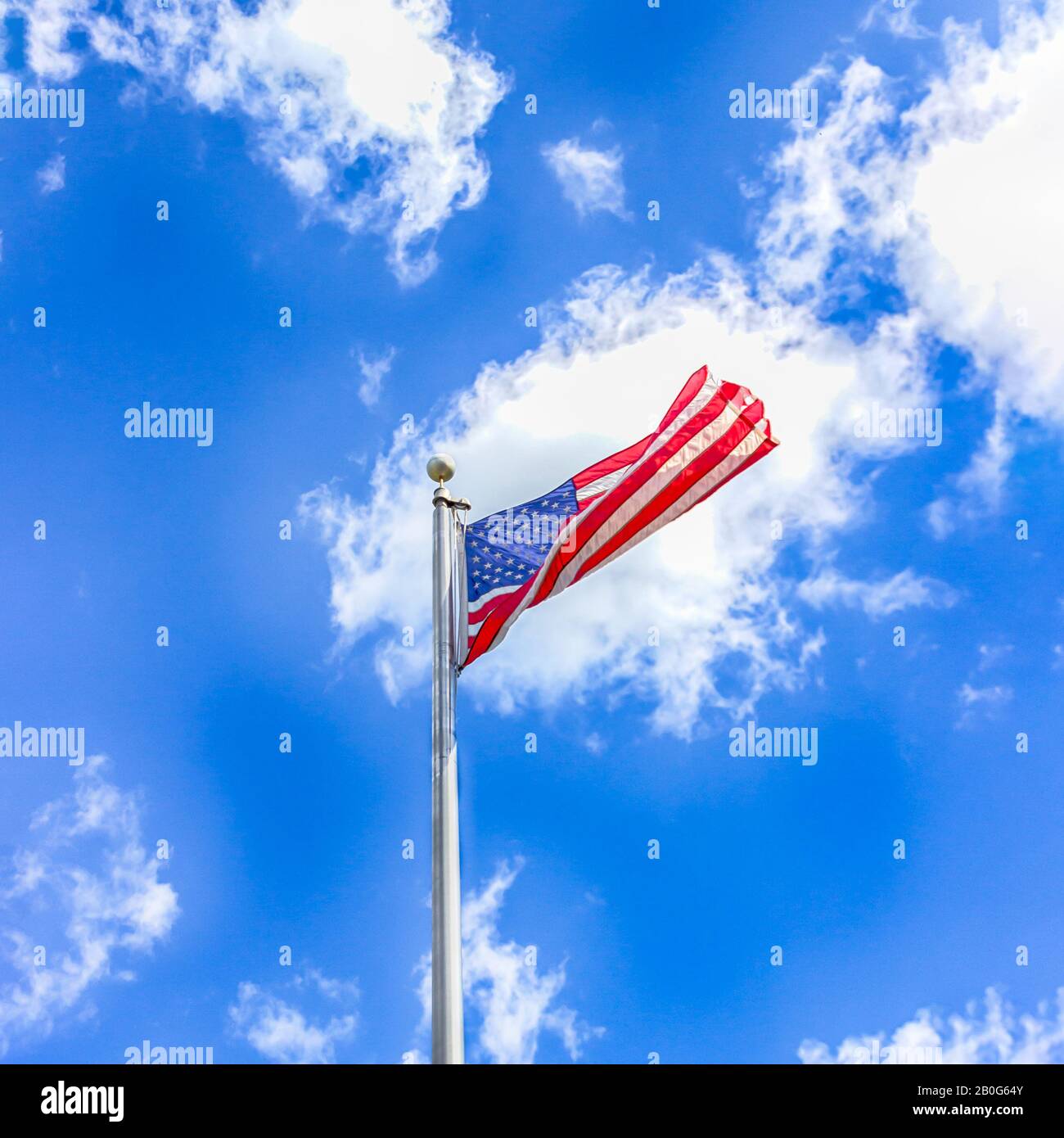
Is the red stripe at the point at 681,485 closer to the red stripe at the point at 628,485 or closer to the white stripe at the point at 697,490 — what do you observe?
the white stripe at the point at 697,490

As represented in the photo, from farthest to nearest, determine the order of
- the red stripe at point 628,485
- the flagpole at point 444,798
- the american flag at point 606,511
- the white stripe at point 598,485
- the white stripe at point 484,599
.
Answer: the white stripe at point 598,485 < the white stripe at point 484,599 < the american flag at point 606,511 < the red stripe at point 628,485 < the flagpole at point 444,798

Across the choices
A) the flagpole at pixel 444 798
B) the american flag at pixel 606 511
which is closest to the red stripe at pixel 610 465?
the american flag at pixel 606 511

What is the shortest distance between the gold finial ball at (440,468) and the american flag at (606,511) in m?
0.77

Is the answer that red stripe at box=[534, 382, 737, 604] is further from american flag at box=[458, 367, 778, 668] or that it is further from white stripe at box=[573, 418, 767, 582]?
white stripe at box=[573, 418, 767, 582]

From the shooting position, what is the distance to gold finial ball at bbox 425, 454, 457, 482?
696 inches

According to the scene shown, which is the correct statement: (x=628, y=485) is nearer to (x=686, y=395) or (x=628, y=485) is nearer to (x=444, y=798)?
(x=686, y=395)

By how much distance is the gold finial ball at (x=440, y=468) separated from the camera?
1769cm

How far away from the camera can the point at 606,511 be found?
1684 centimetres

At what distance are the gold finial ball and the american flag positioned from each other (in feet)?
2.52

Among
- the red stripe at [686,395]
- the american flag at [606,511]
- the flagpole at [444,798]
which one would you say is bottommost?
the flagpole at [444,798]

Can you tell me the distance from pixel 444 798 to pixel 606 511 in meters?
4.20

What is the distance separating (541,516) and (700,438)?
2.36m
